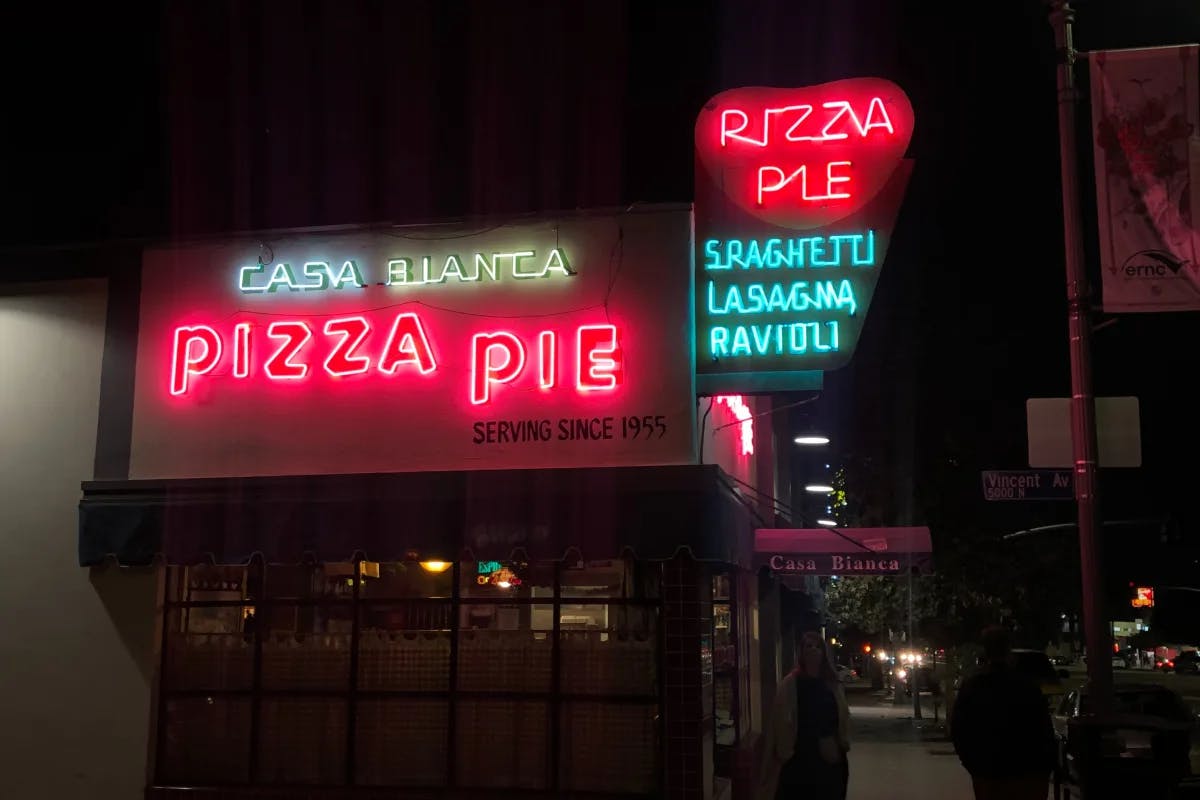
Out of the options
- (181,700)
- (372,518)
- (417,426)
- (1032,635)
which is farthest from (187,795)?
(1032,635)

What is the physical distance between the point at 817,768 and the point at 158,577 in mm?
5614

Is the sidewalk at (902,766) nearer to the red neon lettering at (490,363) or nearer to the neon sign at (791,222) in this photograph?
the neon sign at (791,222)

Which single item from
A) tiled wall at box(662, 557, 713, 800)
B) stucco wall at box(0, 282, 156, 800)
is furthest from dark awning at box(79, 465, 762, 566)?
stucco wall at box(0, 282, 156, 800)

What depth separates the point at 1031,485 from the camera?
8.95 meters

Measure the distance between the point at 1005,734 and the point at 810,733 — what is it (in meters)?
1.63

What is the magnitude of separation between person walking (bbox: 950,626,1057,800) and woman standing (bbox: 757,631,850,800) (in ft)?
4.31

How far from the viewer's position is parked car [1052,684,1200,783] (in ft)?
22.7

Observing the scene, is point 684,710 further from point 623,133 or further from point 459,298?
point 623,133

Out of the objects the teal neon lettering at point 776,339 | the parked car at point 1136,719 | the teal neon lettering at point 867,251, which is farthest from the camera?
the teal neon lettering at point 867,251

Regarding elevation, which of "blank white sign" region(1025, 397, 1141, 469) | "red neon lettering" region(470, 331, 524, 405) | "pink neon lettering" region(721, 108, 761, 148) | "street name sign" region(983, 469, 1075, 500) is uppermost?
"pink neon lettering" region(721, 108, 761, 148)

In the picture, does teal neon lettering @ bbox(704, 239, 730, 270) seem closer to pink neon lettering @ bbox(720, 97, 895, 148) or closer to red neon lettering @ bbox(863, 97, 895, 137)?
pink neon lettering @ bbox(720, 97, 895, 148)

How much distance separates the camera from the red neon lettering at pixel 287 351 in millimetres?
9391

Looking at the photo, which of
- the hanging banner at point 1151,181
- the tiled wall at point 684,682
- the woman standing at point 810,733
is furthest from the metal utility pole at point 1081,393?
the tiled wall at point 684,682

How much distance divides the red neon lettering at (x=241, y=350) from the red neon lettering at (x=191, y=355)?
15 centimetres
